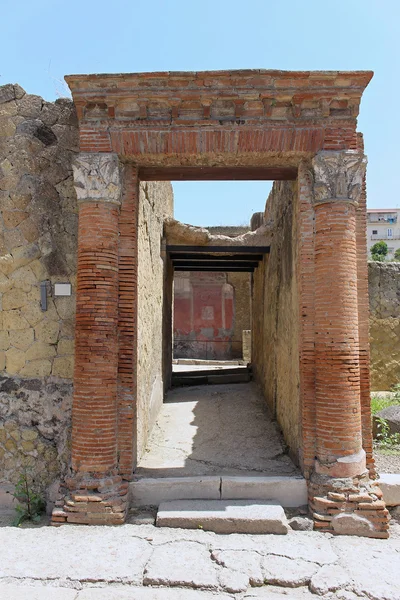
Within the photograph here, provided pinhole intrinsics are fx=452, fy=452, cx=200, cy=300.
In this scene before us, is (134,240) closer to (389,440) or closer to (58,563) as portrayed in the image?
(58,563)

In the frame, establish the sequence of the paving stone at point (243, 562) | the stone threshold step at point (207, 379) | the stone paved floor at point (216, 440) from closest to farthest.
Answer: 1. the paving stone at point (243, 562)
2. the stone paved floor at point (216, 440)
3. the stone threshold step at point (207, 379)

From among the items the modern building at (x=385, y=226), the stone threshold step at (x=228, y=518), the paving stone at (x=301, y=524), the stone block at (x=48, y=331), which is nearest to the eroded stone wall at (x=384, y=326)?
the paving stone at (x=301, y=524)

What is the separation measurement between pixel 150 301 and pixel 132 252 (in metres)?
2.02

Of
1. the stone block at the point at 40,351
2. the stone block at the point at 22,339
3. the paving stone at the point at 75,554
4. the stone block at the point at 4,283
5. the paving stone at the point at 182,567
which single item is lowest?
the paving stone at the point at 182,567

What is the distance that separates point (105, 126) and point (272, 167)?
1.84 metres

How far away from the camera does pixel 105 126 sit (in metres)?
4.58

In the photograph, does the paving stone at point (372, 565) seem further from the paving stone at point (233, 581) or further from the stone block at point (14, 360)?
the stone block at point (14, 360)

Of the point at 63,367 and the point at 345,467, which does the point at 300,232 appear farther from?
the point at 63,367

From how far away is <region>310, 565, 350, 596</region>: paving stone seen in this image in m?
3.26

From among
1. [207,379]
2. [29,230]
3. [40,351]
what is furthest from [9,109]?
[207,379]

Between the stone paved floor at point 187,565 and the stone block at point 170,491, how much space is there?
0.36 m

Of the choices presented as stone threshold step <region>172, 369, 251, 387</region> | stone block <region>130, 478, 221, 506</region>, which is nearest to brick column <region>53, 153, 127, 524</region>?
stone block <region>130, 478, 221, 506</region>

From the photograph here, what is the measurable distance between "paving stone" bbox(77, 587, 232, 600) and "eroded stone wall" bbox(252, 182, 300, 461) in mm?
1928

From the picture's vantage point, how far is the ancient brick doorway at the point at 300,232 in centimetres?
434
